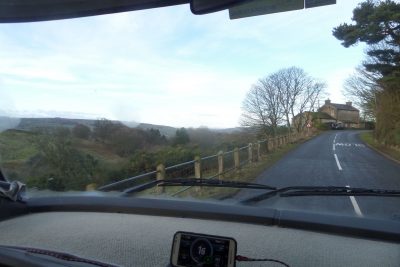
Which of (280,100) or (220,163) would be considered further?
(220,163)

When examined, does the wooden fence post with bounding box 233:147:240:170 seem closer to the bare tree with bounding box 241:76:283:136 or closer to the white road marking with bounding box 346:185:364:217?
the bare tree with bounding box 241:76:283:136

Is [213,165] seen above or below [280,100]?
below

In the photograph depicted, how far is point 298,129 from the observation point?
281 cm

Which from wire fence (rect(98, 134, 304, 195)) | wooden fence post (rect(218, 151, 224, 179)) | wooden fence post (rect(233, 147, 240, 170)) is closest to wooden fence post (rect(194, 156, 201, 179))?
wire fence (rect(98, 134, 304, 195))

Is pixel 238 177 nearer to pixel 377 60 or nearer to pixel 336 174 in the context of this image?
pixel 336 174

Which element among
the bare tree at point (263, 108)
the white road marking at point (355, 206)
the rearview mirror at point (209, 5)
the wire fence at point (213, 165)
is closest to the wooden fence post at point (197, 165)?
the wire fence at point (213, 165)

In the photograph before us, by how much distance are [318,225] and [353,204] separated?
0.31 m

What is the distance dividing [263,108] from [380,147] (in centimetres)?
87

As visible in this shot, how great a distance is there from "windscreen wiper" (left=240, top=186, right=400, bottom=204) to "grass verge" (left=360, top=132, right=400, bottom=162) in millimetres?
376

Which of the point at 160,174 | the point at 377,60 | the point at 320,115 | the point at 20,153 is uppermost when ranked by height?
the point at 377,60

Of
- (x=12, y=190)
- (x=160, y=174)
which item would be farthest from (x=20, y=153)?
(x=160, y=174)

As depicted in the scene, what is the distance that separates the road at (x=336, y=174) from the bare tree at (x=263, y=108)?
1.07 feet

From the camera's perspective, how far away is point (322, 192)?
262cm

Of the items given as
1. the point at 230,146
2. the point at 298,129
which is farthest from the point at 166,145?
the point at 298,129
